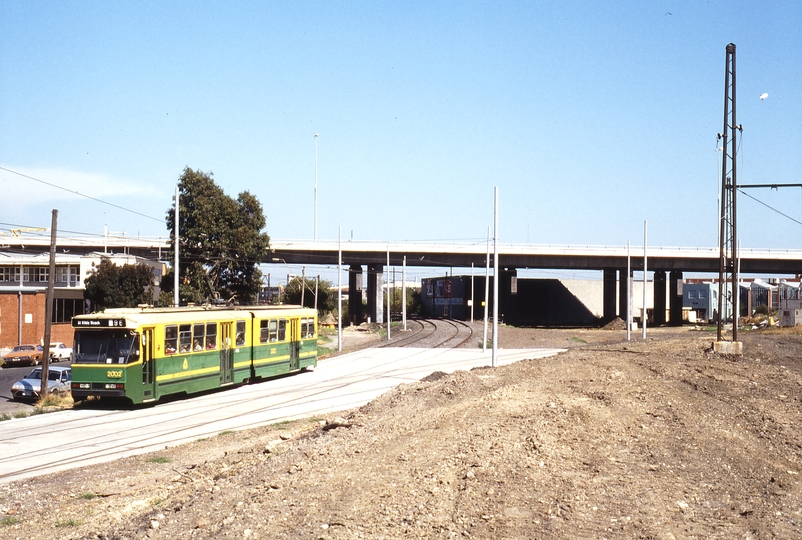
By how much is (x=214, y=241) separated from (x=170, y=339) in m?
26.6

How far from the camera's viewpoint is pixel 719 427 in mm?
14391

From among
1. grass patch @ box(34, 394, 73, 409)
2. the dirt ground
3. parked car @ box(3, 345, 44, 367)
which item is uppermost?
the dirt ground

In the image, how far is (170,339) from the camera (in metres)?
24.5

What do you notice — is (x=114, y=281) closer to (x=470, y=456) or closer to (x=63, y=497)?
(x=63, y=497)

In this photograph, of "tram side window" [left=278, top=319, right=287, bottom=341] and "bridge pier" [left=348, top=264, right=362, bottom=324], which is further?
"bridge pier" [left=348, top=264, right=362, bottom=324]

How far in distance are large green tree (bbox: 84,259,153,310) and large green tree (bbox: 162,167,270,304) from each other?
4.45 meters

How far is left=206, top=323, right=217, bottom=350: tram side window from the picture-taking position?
26.5 m

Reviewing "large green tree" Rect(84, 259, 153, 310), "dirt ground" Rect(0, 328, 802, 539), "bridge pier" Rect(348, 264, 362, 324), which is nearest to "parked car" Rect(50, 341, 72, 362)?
"large green tree" Rect(84, 259, 153, 310)

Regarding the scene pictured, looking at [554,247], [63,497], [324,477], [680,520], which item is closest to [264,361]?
[63,497]

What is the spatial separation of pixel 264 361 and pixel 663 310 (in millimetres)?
69889

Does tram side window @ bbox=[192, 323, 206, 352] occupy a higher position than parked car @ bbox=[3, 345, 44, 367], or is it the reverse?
tram side window @ bbox=[192, 323, 206, 352]

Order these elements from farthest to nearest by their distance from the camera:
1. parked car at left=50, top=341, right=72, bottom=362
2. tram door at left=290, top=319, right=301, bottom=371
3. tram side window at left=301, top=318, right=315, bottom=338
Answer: parked car at left=50, top=341, right=72, bottom=362 < tram side window at left=301, top=318, right=315, bottom=338 < tram door at left=290, top=319, right=301, bottom=371

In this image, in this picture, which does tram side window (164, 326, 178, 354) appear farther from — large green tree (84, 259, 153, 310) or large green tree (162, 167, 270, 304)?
large green tree (84, 259, 153, 310)

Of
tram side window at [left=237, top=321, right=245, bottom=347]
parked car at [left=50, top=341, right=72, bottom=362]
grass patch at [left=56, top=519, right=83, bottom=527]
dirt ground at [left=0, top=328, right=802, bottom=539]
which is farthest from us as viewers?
parked car at [left=50, top=341, right=72, bottom=362]
